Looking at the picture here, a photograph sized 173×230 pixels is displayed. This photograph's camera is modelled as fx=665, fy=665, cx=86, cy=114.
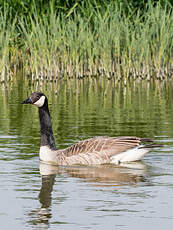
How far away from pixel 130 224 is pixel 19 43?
21.6 meters

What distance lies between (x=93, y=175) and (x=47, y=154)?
4.91ft

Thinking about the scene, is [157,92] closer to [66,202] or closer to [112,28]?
[112,28]

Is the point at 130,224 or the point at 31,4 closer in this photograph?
the point at 130,224

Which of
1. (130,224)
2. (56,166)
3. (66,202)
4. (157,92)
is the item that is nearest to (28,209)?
(66,202)

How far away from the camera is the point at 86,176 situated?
431 inches

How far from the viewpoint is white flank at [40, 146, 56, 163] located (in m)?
12.2

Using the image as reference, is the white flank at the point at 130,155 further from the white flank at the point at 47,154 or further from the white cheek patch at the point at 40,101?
the white cheek patch at the point at 40,101

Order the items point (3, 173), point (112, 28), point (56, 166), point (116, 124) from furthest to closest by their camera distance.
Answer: point (112, 28) < point (116, 124) < point (56, 166) < point (3, 173)

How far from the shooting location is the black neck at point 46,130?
12.5 meters

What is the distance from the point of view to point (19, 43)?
1133 inches

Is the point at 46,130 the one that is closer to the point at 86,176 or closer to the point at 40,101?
the point at 40,101

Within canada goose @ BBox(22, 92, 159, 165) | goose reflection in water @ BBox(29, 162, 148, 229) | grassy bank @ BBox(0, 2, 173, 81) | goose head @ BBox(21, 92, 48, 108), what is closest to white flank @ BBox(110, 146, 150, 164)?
canada goose @ BBox(22, 92, 159, 165)

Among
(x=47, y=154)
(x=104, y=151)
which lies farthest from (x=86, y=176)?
(x=47, y=154)

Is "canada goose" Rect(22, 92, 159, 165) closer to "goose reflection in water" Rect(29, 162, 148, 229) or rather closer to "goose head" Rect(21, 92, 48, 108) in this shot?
"goose reflection in water" Rect(29, 162, 148, 229)
